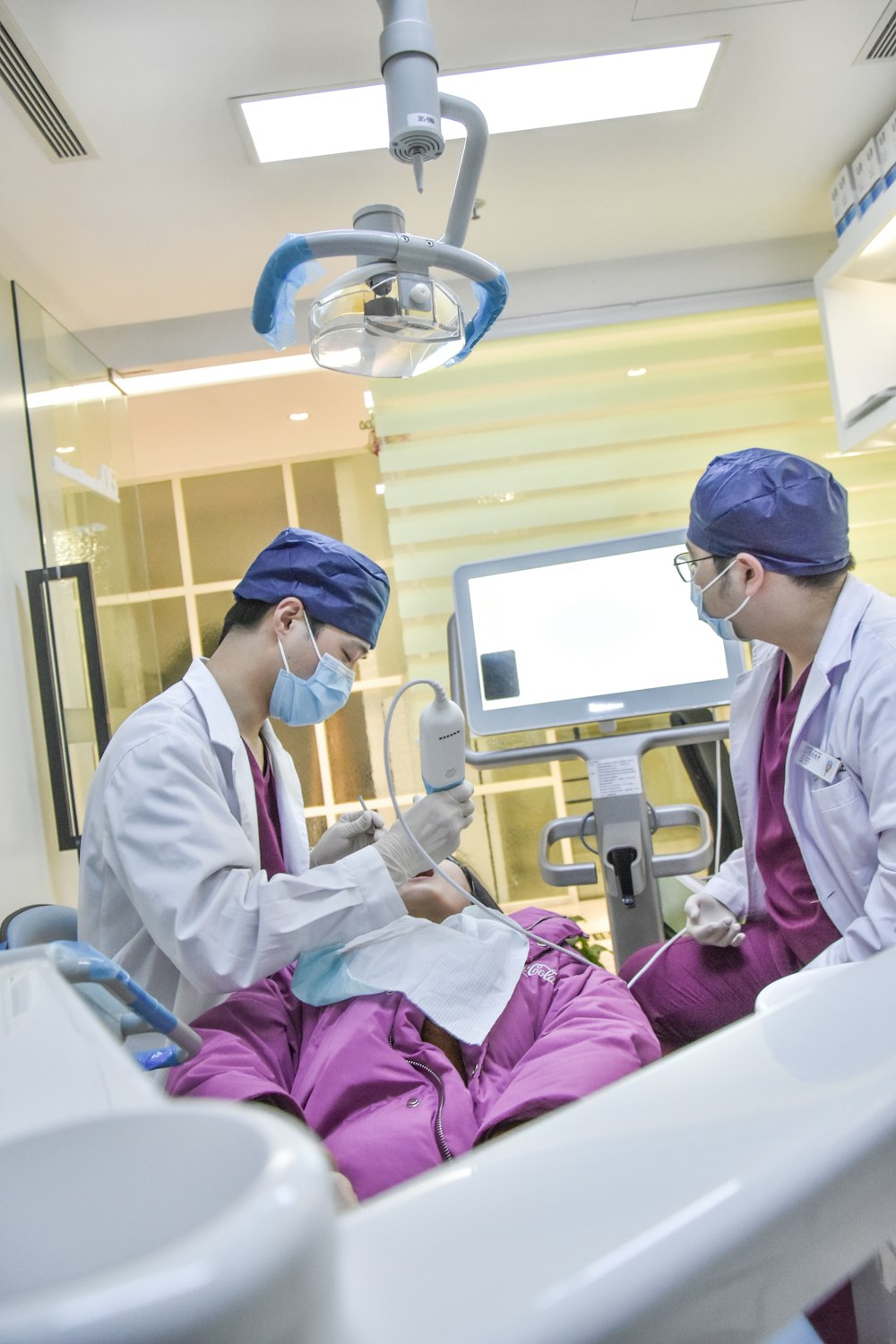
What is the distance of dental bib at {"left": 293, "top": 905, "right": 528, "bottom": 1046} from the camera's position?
4.79 feet

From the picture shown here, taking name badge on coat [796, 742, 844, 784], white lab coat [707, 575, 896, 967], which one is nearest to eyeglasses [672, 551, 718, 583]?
white lab coat [707, 575, 896, 967]

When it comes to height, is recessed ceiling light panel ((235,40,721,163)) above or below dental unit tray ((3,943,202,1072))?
above

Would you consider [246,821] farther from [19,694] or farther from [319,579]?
[19,694]

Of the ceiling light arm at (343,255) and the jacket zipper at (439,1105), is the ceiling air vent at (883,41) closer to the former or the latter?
the ceiling light arm at (343,255)

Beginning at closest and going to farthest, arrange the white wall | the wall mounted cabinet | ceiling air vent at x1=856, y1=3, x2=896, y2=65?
1. ceiling air vent at x1=856, y1=3, x2=896, y2=65
2. the white wall
3. the wall mounted cabinet

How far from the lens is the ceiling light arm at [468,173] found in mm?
1717

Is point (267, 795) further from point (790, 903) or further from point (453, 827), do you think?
point (790, 903)

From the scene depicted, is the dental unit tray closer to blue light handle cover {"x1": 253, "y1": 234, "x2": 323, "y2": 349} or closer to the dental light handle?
the dental light handle

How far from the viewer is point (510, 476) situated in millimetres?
3506

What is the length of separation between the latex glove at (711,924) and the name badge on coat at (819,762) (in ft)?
1.24

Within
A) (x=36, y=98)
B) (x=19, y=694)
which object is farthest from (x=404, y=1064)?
(x=36, y=98)

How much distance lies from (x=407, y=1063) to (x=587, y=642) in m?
1.56

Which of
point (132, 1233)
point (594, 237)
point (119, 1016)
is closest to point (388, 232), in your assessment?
point (119, 1016)

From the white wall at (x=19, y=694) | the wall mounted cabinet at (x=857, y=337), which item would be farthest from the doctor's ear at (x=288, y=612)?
the wall mounted cabinet at (x=857, y=337)
